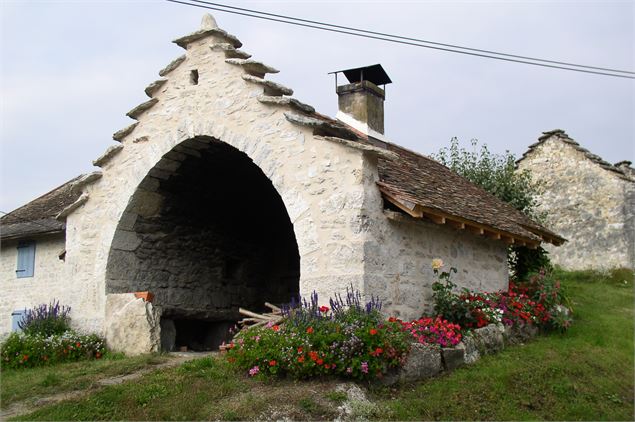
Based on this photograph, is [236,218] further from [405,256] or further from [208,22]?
[405,256]

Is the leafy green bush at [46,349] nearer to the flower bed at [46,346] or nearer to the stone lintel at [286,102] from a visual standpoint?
the flower bed at [46,346]

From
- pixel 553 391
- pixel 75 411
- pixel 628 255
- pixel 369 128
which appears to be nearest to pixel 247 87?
pixel 369 128

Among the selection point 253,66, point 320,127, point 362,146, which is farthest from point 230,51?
point 362,146

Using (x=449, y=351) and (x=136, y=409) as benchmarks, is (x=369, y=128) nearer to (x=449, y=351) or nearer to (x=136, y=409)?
(x=449, y=351)

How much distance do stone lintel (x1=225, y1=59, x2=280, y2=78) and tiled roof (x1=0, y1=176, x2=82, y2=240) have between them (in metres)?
5.02

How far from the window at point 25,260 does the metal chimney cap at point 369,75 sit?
7.43 m

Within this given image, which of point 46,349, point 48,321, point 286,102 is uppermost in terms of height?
point 286,102

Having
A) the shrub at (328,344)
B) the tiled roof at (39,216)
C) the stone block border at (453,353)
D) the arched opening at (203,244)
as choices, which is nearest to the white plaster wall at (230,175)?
the arched opening at (203,244)

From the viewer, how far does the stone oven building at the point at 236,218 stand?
28.8ft

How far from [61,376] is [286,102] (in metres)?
4.55

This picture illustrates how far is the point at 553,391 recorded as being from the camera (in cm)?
806

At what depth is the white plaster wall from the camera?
866 cm

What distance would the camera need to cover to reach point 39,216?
15.0 m

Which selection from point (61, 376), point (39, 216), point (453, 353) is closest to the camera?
point (453, 353)
